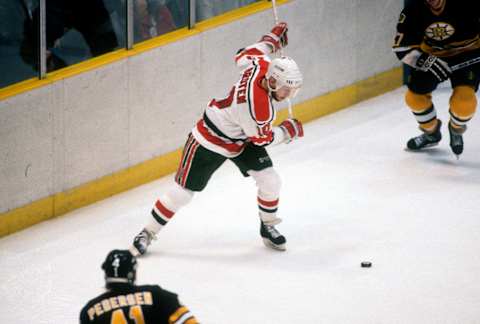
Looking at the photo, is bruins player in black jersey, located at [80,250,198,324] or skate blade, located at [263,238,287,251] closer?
bruins player in black jersey, located at [80,250,198,324]

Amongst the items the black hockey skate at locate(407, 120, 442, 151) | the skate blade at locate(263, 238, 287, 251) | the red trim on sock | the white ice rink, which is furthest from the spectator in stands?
the black hockey skate at locate(407, 120, 442, 151)

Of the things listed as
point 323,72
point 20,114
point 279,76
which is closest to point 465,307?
point 279,76

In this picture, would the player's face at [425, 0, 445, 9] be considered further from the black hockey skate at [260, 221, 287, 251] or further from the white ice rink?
the black hockey skate at [260, 221, 287, 251]

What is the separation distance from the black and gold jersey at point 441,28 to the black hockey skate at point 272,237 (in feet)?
6.19

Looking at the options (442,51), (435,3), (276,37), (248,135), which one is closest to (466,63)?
(442,51)

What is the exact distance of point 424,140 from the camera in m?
7.64

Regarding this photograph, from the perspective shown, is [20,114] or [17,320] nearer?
[17,320]

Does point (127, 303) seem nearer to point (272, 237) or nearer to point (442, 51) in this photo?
point (272, 237)

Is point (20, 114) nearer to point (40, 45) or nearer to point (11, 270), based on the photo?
point (40, 45)

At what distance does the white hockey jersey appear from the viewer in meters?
5.54

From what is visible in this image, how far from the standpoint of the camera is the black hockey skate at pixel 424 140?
7.57 metres

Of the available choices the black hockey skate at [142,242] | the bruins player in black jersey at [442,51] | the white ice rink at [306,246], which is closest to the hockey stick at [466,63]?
the bruins player in black jersey at [442,51]

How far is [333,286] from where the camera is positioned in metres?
5.45

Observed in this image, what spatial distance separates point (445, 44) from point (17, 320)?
11.2 feet
